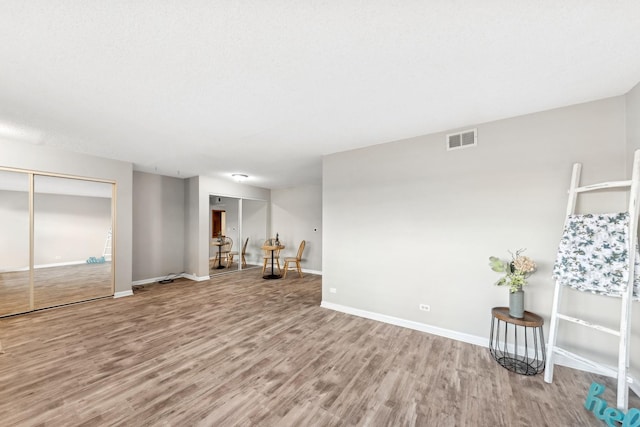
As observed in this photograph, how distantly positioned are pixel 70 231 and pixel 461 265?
609 cm

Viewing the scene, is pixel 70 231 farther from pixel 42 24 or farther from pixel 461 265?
pixel 461 265

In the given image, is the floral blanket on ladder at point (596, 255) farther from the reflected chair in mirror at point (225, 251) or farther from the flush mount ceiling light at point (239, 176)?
the reflected chair in mirror at point (225, 251)

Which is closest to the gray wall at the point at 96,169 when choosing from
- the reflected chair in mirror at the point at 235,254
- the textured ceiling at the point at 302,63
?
the textured ceiling at the point at 302,63

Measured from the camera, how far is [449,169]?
9.82ft

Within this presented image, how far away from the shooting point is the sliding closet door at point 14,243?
3498 millimetres

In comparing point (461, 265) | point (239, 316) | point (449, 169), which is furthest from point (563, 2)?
point (239, 316)

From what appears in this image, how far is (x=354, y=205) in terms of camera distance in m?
3.76

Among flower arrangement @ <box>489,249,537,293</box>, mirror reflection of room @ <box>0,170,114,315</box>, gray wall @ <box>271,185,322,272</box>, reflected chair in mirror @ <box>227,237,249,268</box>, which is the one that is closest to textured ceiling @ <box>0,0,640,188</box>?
mirror reflection of room @ <box>0,170,114,315</box>

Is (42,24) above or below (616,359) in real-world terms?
above

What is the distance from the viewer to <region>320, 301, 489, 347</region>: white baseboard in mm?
2786

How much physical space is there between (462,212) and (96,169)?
5959 millimetres

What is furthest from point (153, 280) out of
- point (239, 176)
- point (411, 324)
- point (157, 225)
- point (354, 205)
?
point (411, 324)

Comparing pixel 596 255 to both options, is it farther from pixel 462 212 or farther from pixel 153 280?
pixel 153 280

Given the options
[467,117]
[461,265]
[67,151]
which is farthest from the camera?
[67,151]
